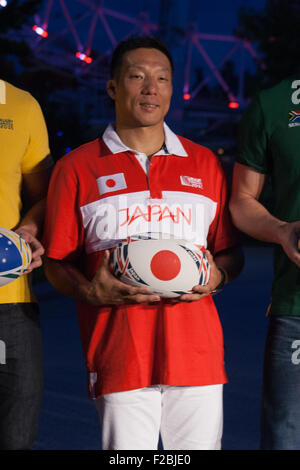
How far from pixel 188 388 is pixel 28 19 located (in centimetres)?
1509

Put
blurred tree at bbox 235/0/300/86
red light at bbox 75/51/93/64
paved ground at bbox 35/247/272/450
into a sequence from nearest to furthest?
paved ground at bbox 35/247/272/450 < blurred tree at bbox 235/0/300/86 < red light at bbox 75/51/93/64

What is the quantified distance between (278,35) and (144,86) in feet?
91.1

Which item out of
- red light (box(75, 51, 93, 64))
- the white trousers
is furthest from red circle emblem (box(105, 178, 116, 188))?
red light (box(75, 51, 93, 64))

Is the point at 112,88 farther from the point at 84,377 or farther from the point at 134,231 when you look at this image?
the point at 84,377

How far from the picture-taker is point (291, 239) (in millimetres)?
2391

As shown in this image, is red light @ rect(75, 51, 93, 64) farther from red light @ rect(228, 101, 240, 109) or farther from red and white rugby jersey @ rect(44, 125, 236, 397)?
red and white rugby jersey @ rect(44, 125, 236, 397)

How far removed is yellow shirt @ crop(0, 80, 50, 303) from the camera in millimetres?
2629

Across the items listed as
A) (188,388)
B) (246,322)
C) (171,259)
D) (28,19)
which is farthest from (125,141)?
(28,19)

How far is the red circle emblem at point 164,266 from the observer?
2.41 meters

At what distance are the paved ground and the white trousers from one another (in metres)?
2.03

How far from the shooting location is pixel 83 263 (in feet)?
8.86

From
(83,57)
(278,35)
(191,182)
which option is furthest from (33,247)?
(83,57)
